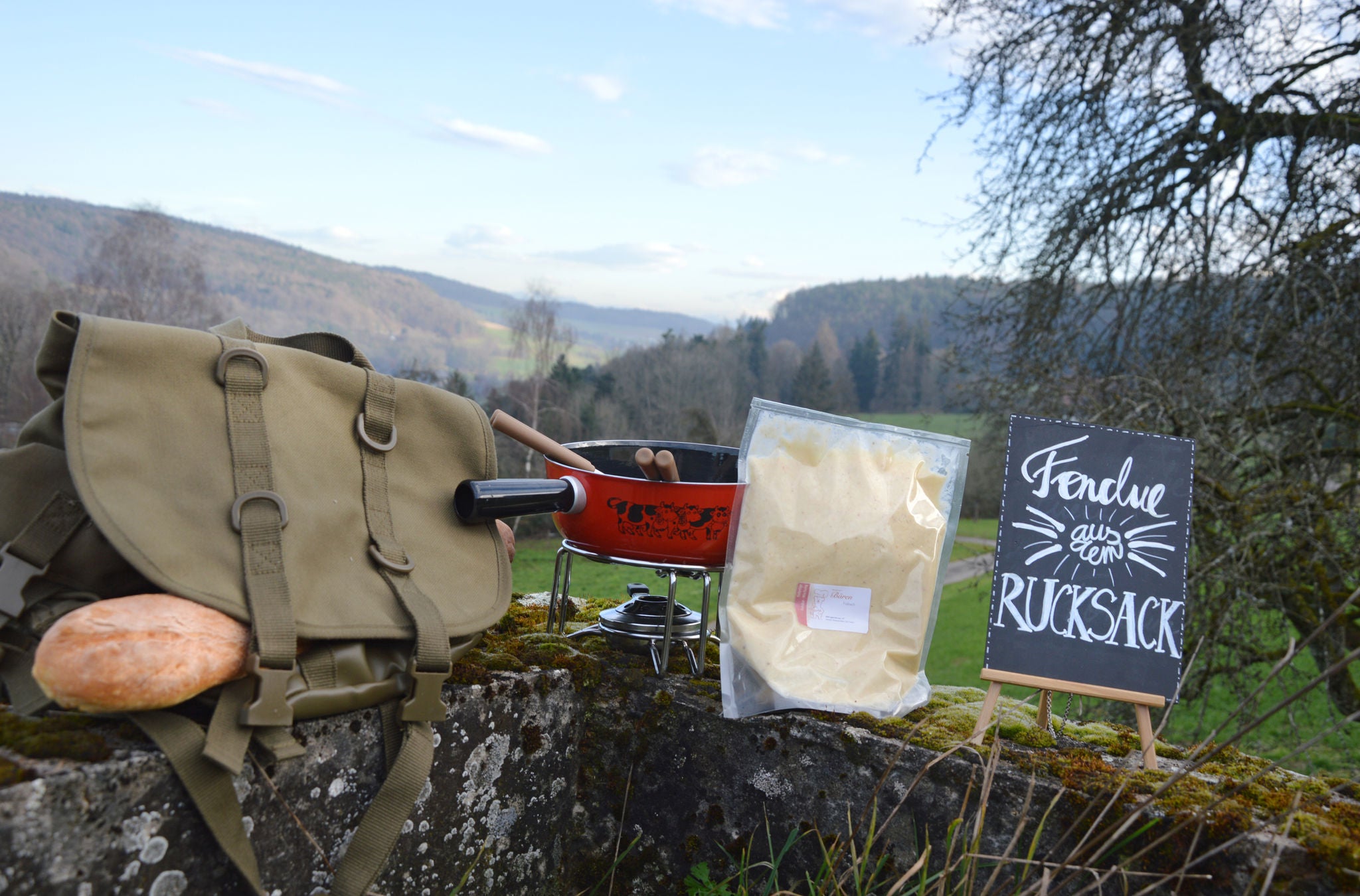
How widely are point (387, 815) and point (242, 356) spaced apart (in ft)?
2.76

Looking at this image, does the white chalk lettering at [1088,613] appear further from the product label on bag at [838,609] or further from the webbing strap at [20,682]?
the webbing strap at [20,682]

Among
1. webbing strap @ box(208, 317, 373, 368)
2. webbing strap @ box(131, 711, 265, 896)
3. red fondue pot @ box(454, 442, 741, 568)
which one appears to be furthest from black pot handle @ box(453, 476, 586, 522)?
webbing strap @ box(131, 711, 265, 896)

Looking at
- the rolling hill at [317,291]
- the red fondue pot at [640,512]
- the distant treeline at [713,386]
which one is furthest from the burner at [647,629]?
the rolling hill at [317,291]

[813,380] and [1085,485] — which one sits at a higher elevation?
[1085,485]

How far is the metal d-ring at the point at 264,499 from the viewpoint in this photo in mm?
1313

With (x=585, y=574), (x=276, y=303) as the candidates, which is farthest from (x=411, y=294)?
(x=585, y=574)

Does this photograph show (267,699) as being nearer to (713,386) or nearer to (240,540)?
(240,540)

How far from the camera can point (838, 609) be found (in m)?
1.79

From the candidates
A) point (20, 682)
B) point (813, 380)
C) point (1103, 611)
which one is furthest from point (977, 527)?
point (20, 682)

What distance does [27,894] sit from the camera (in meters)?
1.01

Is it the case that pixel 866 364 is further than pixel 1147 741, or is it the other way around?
pixel 866 364

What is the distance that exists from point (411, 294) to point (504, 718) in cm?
11606

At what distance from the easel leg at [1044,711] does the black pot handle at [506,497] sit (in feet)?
3.94

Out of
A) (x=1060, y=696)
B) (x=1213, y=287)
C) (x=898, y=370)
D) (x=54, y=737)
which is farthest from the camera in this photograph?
(x=898, y=370)
